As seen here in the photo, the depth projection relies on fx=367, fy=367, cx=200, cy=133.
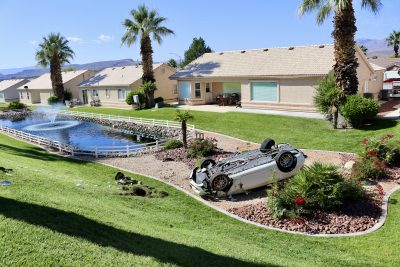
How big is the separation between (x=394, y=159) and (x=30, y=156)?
62.9ft

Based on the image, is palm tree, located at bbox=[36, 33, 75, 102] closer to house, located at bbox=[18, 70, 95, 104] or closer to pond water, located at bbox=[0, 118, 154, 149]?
house, located at bbox=[18, 70, 95, 104]

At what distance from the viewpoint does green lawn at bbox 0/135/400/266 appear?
6707mm

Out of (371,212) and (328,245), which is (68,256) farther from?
(371,212)

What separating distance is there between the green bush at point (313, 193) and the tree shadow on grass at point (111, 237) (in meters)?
4.60

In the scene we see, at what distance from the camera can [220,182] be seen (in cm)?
1403

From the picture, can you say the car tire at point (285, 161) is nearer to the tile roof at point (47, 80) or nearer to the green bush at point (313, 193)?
the green bush at point (313, 193)

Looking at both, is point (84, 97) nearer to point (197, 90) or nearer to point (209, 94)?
point (197, 90)

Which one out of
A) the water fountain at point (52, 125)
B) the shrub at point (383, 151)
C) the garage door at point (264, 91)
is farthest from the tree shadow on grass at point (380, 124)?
the water fountain at point (52, 125)

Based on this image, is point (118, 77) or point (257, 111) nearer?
point (257, 111)

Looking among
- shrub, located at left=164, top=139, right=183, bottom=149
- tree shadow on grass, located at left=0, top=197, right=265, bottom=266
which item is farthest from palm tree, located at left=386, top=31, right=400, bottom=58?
tree shadow on grass, located at left=0, top=197, right=265, bottom=266

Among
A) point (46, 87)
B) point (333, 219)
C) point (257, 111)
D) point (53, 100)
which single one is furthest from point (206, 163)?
point (46, 87)

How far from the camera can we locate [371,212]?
11703 mm

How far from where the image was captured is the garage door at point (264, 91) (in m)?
33.1

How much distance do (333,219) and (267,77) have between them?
75.9 ft
